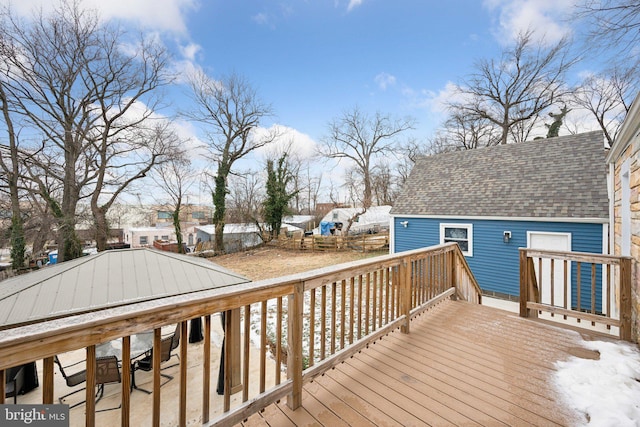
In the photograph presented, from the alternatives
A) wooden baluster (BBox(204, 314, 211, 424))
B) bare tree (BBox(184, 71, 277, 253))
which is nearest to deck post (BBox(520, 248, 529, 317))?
wooden baluster (BBox(204, 314, 211, 424))

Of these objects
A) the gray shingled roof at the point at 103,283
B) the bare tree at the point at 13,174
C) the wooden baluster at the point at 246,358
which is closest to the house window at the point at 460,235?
the gray shingled roof at the point at 103,283

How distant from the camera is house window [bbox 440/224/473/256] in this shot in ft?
30.4

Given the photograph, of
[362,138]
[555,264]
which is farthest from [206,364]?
[362,138]

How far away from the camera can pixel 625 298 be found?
120 inches

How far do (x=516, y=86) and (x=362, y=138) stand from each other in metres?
11.1

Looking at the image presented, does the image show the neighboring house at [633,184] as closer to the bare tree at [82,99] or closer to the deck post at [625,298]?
the deck post at [625,298]

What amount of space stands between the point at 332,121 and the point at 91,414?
23590mm

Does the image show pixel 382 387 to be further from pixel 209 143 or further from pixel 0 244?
pixel 209 143

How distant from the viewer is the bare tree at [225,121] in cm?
1805

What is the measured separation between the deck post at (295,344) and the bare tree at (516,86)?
20.6m

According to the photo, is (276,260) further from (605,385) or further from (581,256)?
(605,385)

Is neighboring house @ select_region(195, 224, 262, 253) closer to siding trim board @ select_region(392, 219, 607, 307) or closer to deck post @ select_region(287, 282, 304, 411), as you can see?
siding trim board @ select_region(392, 219, 607, 307)

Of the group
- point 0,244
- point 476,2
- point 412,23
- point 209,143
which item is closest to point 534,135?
point 476,2

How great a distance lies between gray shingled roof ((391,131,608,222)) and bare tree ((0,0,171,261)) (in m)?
14.2
